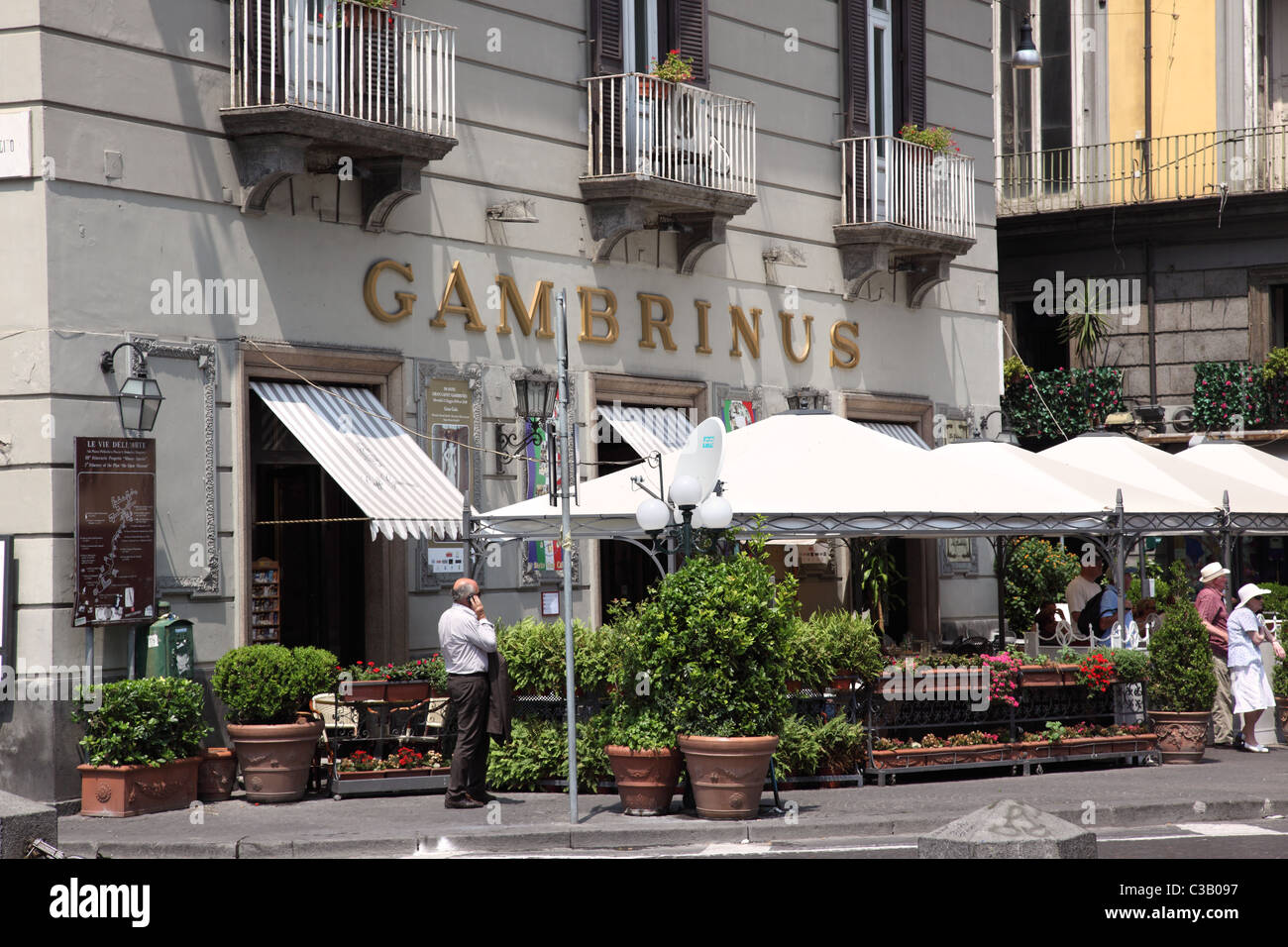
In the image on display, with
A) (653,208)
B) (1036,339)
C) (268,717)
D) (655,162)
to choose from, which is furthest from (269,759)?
(1036,339)

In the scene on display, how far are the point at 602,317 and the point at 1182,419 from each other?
521 inches

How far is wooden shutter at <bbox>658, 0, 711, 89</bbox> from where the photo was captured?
61.6 feet

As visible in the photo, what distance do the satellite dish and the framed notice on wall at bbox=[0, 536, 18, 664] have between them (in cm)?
508

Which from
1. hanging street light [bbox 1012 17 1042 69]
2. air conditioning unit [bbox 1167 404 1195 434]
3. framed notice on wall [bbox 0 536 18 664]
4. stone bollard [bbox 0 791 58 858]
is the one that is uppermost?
hanging street light [bbox 1012 17 1042 69]

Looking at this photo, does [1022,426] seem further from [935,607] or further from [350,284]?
[350,284]

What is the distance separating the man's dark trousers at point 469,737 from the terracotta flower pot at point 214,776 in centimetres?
193

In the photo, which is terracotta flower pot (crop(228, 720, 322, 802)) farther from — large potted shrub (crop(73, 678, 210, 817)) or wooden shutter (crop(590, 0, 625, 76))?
wooden shutter (crop(590, 0, 625, 76))

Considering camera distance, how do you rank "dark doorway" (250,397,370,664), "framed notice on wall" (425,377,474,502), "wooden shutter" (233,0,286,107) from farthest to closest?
"framed notice on wall" (425,377,474,502) → "dark doorway" (250,397,370,664) → "wooden shutter" (233,0,286,107)

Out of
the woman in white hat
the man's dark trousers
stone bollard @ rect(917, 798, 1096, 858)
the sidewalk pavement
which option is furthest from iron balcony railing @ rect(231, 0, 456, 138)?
stone bollard @ rect(917, 798, 1096, 858)

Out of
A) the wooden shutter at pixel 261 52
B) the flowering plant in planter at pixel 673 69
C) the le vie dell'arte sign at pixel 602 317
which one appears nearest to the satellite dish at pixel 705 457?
the le vie dell'arte sign at pixel 602 317

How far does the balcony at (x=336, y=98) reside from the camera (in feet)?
46.6

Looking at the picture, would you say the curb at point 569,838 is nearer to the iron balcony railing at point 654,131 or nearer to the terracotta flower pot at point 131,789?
the terracotta flower pot at point 131,789

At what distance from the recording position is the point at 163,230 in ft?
45.4
